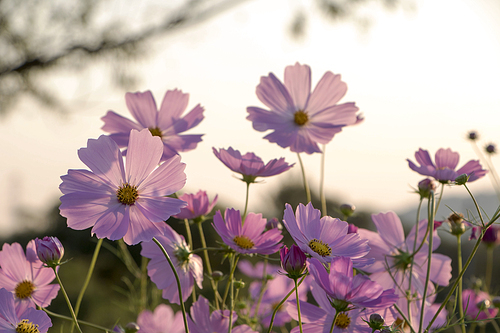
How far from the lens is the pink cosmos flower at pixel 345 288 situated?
0.39 m

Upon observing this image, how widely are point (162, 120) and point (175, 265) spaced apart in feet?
0.84

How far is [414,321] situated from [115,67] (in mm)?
3214

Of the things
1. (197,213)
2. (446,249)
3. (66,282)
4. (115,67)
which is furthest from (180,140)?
(446,249)

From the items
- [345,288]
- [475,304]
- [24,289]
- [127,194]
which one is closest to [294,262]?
[345,288]

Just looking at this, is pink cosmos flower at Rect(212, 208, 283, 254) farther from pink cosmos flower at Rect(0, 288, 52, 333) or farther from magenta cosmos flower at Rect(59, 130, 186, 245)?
pink cosmos flower at Rect(0, 288, 52, 333)

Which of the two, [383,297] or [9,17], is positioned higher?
[9,17]

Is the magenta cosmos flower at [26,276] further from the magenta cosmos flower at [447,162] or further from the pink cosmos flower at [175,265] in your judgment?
the magenta cosmos flower at [447,162]

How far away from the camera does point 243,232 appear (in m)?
0.53

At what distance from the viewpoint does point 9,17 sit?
3377mm

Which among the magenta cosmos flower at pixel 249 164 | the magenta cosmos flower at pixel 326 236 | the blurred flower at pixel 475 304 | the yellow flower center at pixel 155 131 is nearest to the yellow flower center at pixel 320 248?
the magenta cosmos flower at pixel 326 236

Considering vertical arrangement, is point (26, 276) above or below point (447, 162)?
below

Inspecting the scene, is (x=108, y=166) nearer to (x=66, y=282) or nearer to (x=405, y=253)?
(x=405, y=253)

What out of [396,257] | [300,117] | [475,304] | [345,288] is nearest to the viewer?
[345,288]

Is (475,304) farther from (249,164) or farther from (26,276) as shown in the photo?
(26,276)
